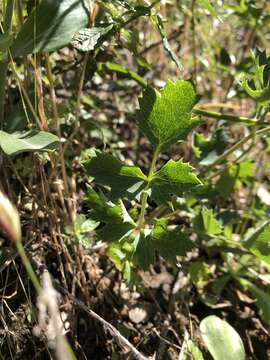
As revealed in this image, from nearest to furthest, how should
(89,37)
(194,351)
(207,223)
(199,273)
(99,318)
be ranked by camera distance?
(99,318) → (89,37) → (194,351) → (207,223) → (199,273)

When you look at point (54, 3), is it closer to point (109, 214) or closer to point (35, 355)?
point (109, 214)

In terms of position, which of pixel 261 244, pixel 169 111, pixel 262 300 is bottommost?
pixel 262 300

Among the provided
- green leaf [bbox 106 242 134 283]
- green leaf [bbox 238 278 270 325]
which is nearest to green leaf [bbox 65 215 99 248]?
green leaf [bbox 106 242 134 283]

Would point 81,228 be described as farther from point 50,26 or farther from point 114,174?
point 50,26

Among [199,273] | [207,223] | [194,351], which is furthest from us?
[199,273]

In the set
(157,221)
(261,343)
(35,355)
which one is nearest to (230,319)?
(261,343)

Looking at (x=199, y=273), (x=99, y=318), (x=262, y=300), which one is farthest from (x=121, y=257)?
(x=262, y=300)
